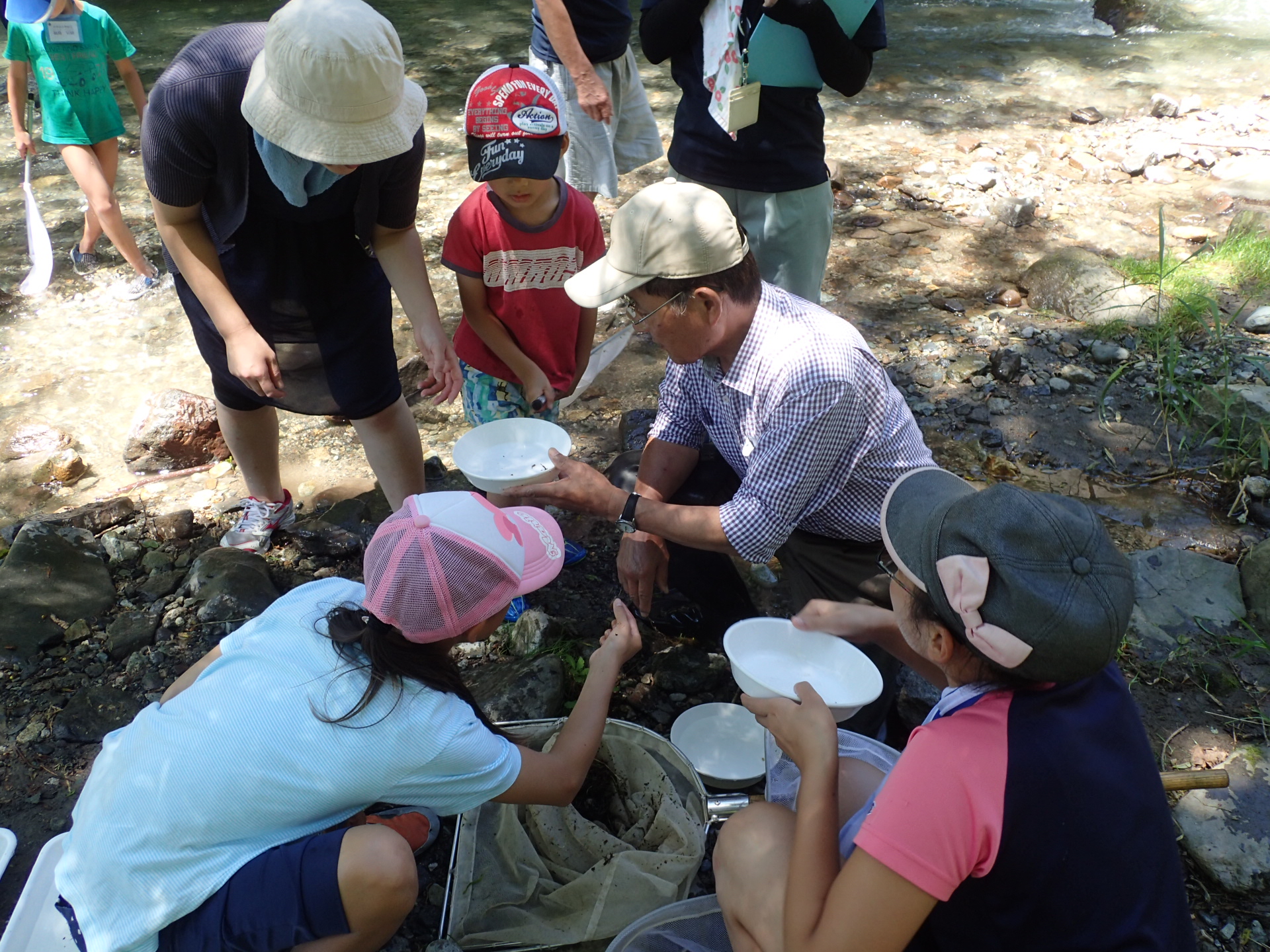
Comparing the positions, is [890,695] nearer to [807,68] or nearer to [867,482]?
[867,482]

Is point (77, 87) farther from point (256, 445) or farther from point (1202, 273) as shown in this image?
point (1202, 273)

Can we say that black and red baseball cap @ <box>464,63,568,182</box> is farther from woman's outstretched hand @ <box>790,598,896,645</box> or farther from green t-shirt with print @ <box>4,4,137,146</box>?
green t-shirt with print @ <box>4,4,137,146</box>

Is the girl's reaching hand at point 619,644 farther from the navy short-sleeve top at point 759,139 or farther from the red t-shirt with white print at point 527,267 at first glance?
the navy short-sleeve top at point 759,139

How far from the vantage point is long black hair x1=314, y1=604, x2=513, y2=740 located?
64.5 inches

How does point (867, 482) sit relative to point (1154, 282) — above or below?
above

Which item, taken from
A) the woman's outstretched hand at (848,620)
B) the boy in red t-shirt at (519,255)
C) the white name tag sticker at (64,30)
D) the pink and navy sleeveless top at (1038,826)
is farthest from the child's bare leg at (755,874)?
the white name tag sticker at (64,30)

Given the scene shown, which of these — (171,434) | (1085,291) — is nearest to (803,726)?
(171,434)

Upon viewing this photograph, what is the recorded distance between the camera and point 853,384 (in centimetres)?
201

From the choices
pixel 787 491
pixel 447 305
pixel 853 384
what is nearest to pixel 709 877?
pixel 787 491

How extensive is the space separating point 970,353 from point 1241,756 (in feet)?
7.26

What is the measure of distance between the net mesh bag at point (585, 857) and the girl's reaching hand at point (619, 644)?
0.23 meters

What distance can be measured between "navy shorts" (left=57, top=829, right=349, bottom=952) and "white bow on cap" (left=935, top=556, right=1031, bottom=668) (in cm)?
110

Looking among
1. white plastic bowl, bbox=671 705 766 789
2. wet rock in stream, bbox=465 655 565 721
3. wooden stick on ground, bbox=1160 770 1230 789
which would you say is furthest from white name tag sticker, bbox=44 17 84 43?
wooden stick on ground, bbox=1160 770 1230 789

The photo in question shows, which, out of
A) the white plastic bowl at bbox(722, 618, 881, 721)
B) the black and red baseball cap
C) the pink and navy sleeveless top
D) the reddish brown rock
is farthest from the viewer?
the reddish brown rock
